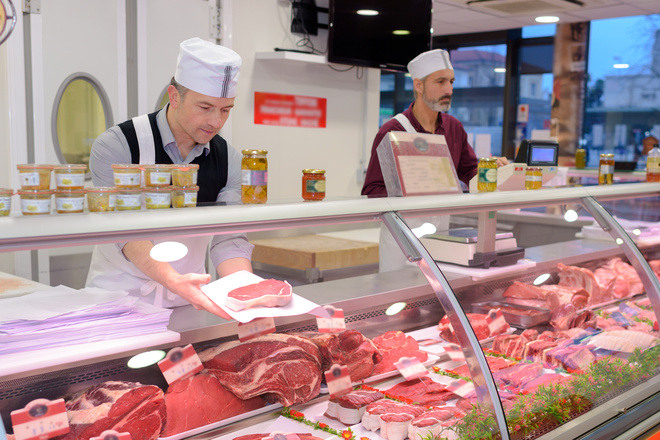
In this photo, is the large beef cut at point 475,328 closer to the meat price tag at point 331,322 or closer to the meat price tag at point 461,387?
the meat price tag at point 461,387

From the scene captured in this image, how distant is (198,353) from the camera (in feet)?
6.40

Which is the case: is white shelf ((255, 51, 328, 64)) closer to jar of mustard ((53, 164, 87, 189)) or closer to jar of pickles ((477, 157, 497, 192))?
jar of pickles ((477, 157, 497, 192))

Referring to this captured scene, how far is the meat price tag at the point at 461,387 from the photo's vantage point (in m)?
2.03

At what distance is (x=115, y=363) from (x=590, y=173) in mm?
6206

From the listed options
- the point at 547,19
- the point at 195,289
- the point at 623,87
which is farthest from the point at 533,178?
the point at 623,87

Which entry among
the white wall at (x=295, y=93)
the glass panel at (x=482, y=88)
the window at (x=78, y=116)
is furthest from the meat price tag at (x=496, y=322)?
the glass panel at (x=482, y=88)

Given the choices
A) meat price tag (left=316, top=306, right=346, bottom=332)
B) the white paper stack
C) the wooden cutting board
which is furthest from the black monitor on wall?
the white paper stack

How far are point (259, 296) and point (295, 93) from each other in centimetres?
458

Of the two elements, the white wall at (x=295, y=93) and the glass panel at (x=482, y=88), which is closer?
the white wall at (x=295, y=93)

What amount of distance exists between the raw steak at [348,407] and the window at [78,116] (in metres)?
3.19

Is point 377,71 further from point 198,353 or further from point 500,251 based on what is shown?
point 198,353

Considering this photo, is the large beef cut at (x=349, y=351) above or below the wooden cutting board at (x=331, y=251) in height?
above

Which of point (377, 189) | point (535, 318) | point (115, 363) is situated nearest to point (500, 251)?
point (535, 318)

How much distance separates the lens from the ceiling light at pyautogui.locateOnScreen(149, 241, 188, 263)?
1.71 meters
